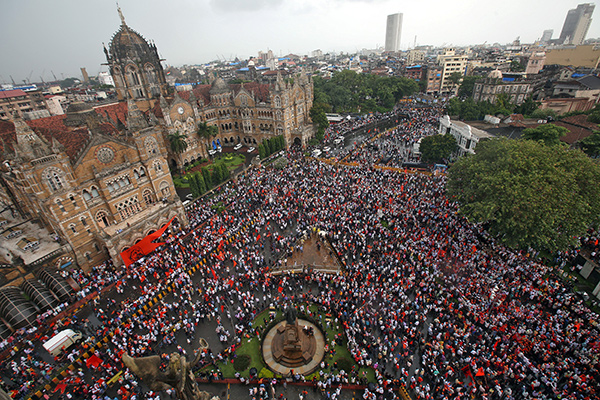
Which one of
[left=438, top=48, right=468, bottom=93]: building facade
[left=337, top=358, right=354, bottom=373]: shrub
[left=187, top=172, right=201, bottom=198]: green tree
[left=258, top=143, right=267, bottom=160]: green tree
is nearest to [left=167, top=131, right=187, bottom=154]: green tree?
[left=187, top=172, right=201, bottom=198]: green tree

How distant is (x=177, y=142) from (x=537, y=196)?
4466 centimetres

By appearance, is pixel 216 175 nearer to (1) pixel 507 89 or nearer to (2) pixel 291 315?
(2) pixel 291 315

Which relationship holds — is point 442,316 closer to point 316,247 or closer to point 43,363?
point 316,247

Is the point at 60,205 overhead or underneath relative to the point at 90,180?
underneath

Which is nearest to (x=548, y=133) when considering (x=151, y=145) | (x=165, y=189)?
(x=151, y=145)

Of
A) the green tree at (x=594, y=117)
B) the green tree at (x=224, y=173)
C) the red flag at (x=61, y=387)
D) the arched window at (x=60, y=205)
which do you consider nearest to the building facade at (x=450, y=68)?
the green tree at (x=594, y=117)

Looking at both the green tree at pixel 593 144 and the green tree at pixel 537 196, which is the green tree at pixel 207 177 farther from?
the green tree at pixel 593 144

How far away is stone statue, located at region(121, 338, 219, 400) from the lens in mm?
7844

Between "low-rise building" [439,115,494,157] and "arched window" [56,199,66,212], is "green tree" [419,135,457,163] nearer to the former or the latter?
"low-rise building" [439,115,494,157]

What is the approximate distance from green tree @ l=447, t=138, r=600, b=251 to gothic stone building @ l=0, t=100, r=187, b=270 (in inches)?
1266

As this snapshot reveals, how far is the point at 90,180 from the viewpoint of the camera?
1112 inches

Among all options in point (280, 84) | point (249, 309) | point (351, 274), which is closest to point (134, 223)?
point (249, 309)

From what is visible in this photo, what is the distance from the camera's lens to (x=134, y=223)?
30.2 m

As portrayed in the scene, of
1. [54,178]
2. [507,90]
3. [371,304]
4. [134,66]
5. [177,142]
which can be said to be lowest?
[371,304]
